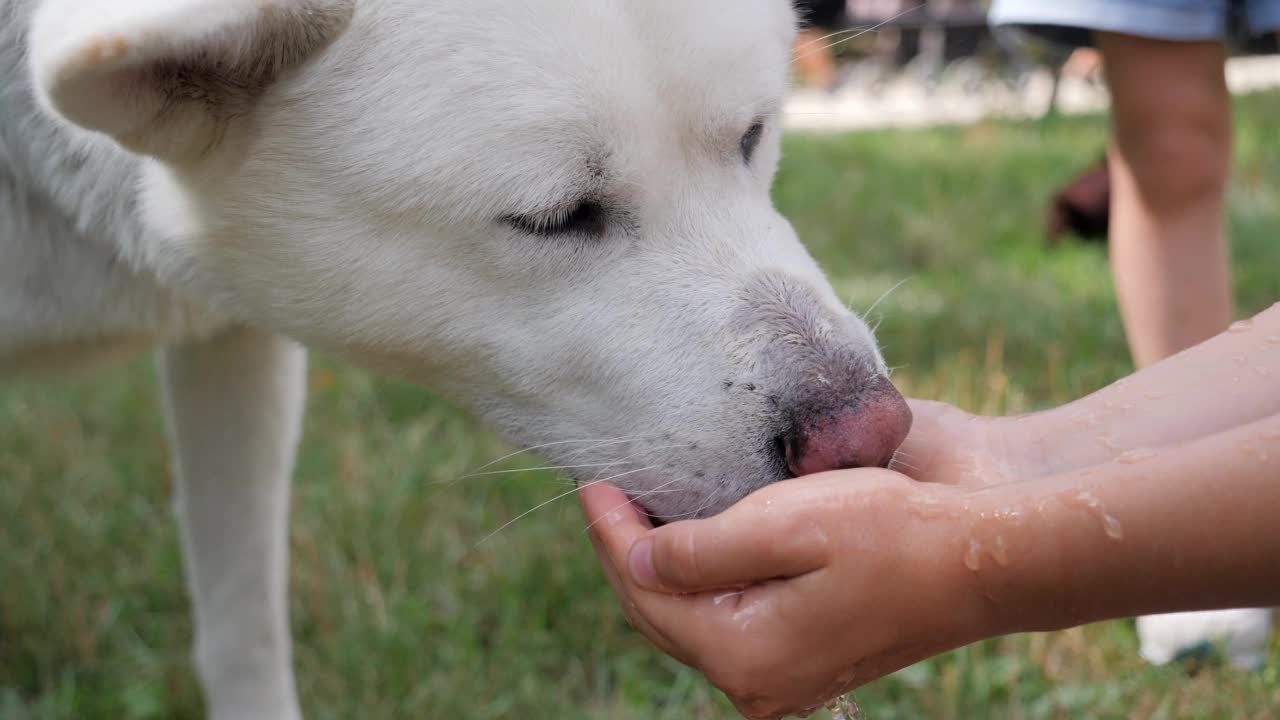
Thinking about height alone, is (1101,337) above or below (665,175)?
below

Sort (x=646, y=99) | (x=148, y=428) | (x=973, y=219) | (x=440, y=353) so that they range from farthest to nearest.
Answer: (x=973, y=219) → (x=148, y=428) → (x=440, y=353) → (x=646, y=99)

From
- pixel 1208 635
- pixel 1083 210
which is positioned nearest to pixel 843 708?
pixel 1208 635

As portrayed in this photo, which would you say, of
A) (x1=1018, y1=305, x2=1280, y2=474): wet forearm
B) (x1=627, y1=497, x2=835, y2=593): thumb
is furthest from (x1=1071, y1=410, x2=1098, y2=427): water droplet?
(x1=627, y1=497, x2=835, y2=593): thumb

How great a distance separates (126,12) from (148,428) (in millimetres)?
2461

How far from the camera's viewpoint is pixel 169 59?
1483mm

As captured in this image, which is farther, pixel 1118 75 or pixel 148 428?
pixel 148 428

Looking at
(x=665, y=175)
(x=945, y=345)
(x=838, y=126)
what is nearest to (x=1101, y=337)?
(x=945, y=345)

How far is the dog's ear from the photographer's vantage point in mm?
1390

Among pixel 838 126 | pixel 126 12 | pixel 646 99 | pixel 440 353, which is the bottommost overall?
pixel 838 126

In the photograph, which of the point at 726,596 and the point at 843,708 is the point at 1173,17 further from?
the point at 726,596

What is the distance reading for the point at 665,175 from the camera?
1663 mm

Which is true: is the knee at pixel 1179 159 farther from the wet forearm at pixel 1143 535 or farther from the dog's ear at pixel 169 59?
the dog's ear at pixel 169 59

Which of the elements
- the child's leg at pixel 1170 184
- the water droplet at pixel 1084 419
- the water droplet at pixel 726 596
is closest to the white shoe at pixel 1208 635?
the child's leg at pixel 1170 184

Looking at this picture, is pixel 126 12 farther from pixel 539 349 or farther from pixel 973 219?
pixel 973 219
